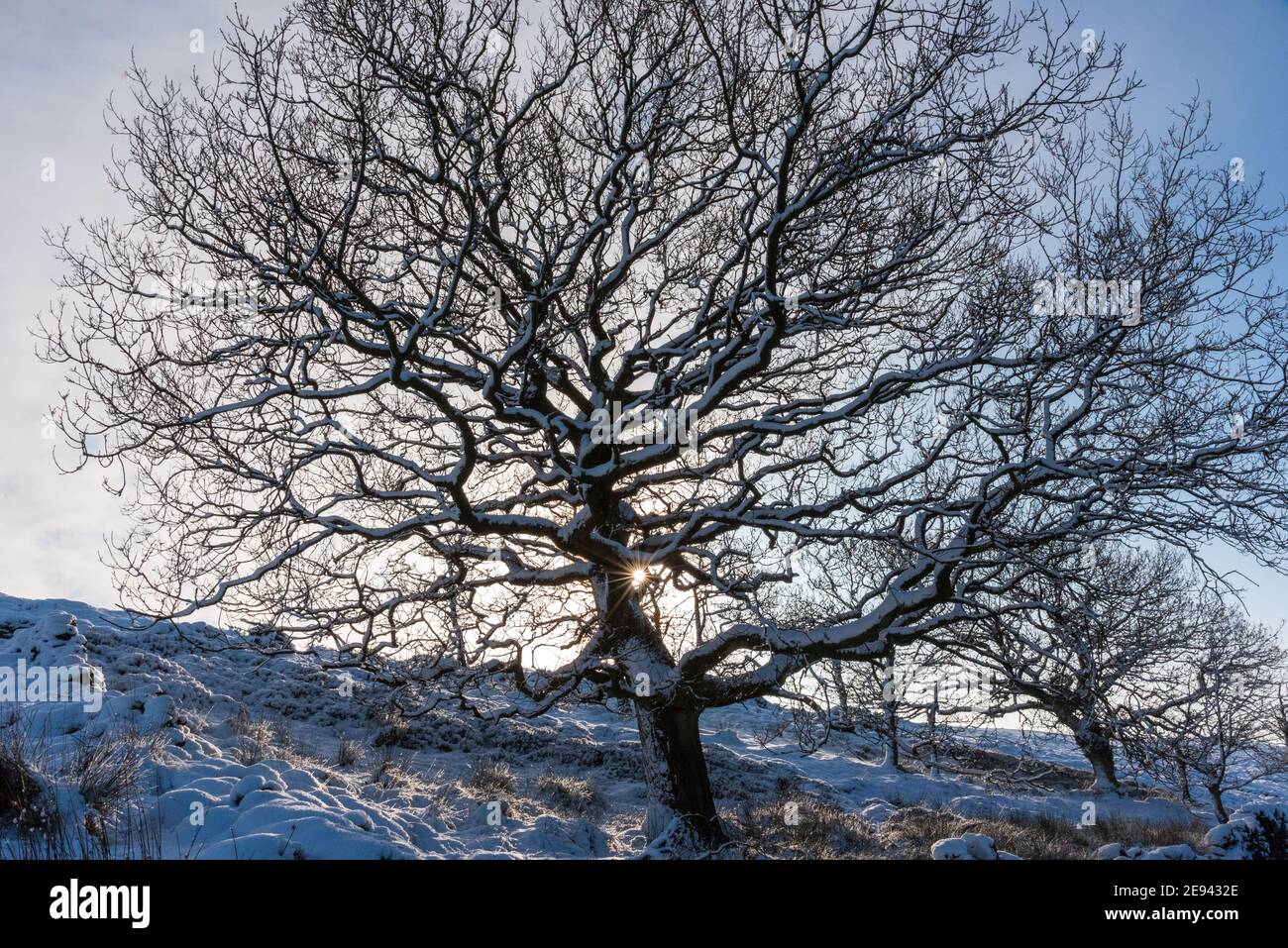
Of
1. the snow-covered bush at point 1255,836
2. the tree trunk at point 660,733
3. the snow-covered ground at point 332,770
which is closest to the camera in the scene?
the snow-covered ground at point 332,770

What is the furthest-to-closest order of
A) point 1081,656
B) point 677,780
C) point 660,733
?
point 660,733 → point 677,780 → point 1081,656

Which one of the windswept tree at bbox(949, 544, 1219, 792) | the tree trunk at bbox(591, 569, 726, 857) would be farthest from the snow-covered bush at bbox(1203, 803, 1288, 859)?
the tree trunk at bbox(591, 569, 726, 857)

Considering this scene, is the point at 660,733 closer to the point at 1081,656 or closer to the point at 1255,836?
the point at 1081,656

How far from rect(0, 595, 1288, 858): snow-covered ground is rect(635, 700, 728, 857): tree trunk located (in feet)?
3.44

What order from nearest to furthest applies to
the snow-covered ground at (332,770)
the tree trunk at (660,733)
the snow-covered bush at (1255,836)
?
1. the snow-covered ground at (332,770)
2. the snow-covered bush at (1255,836)
3. the tree trunk at (660,733)

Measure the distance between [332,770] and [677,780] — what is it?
17.2ft

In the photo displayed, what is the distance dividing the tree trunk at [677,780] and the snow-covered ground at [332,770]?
1.05 metres

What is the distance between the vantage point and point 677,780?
8.41 m

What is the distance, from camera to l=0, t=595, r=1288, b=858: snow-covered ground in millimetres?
6098

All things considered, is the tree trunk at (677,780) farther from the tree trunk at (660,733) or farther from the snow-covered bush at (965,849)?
the snow-covered bush at (965,849)

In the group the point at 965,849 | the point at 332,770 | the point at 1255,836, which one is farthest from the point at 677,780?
the point at 1255,836

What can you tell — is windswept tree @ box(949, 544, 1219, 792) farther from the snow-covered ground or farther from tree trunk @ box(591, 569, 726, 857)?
tree trunk @ box(591, 569, 726, 857)

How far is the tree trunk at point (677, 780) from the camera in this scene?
27.0 feet

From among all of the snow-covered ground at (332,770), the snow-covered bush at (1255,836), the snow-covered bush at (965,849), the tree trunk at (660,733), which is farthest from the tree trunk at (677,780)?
the snow-covered bush at (1255,836)
